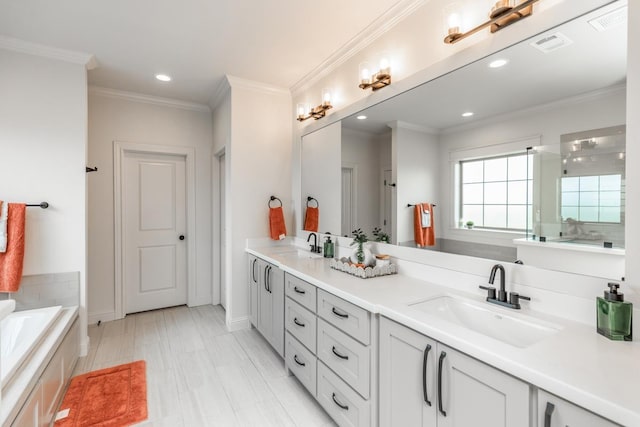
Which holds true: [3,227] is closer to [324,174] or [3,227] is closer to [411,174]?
[324,174]

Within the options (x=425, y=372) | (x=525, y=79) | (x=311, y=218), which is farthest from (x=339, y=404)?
(x=525, y=79)

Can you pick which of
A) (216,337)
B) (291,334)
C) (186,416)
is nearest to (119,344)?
(216,337)

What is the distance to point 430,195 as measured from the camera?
1.93 metres

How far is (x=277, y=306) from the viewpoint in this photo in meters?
2.56

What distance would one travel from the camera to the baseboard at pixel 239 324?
3289 mm

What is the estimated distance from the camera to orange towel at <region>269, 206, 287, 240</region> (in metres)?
3.35

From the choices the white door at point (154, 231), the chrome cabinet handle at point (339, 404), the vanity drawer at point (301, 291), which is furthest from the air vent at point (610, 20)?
the white door at point (154, 231)

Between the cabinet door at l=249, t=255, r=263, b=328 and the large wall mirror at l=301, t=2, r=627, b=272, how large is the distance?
1255 millimetres

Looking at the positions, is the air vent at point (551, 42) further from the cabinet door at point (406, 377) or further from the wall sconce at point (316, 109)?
the wall sconce at point (316, 109)

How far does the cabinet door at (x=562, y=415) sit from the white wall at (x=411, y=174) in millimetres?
1082

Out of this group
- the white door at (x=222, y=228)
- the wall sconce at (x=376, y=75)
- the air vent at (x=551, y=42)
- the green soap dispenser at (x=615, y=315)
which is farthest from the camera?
the white door at (x=222, y=228)

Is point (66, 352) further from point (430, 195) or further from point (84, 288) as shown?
point (430, 195)

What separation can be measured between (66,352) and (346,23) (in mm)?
3186

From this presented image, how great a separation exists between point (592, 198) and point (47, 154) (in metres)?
3.70
